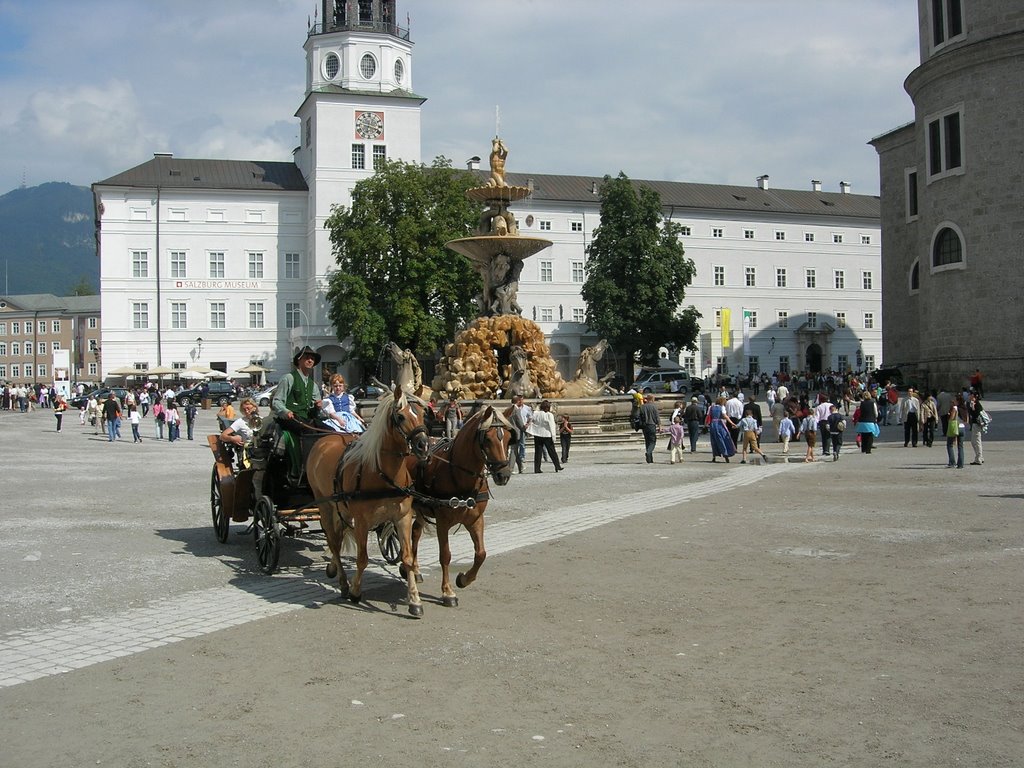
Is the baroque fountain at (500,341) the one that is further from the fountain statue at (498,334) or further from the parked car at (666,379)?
the parked car at (666,379)

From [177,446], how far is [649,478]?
1800cm

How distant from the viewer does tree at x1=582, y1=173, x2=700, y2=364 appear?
222 feet

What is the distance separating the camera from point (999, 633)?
7770 mm

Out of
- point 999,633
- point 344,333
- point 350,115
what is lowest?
point 999,633

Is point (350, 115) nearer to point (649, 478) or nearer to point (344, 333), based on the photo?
point (344, 333)

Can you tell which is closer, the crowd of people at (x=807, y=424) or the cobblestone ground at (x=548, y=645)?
the cobblestone ground at (x=548, y=645)

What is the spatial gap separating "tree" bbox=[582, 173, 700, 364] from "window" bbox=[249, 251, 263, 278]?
25.4 m

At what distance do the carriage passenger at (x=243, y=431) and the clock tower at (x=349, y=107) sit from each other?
2519 inches

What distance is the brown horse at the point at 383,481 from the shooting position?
8.97m

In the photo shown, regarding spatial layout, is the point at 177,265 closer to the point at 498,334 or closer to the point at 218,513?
the point at 498,334

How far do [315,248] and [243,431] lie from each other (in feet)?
214

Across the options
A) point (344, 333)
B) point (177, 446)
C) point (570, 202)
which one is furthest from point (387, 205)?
point (177, 446)

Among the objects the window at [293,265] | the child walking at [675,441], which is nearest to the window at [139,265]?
the window at [293,265]

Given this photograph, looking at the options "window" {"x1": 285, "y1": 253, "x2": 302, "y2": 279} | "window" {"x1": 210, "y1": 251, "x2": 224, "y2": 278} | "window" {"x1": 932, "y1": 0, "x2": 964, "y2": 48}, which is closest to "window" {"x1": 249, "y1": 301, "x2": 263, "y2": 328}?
"window" {"x1": 210, "y1": 251, "x2": 224, "y2": 278}
